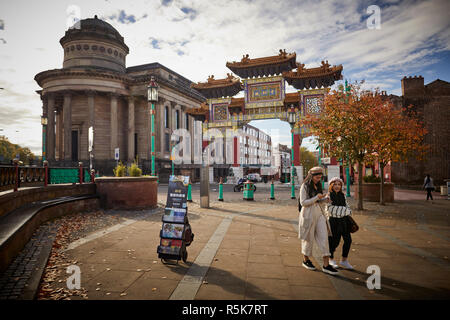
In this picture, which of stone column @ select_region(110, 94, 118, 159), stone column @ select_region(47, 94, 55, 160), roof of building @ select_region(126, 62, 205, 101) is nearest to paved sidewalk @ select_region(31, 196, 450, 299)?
stone column @ select_region(110, 94, 118, 159)

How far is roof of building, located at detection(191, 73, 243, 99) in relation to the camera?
33.7 meters

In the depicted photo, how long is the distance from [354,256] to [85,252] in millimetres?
5651

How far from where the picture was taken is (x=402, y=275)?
423 centimetres

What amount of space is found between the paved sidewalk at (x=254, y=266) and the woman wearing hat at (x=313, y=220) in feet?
1.09

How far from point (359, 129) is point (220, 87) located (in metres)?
25.4

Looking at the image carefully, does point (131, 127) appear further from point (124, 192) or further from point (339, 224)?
point (339, 224)

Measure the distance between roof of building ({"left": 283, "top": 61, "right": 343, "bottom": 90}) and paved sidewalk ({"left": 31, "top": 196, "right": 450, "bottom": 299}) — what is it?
2436 cm

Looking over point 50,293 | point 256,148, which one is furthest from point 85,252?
point 256,148

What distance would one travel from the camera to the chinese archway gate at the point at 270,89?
96.7 ft

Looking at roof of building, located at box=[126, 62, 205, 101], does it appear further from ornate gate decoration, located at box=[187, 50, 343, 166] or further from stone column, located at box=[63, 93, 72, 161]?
stone column, located at box=[63, 93, 72, 161]

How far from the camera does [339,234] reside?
4625 millimetres

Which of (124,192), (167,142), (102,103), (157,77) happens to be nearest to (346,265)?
(124,192)

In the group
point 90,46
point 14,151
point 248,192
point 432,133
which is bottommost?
point 248,192

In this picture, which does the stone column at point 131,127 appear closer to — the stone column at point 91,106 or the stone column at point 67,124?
the stone column at point 91,106
